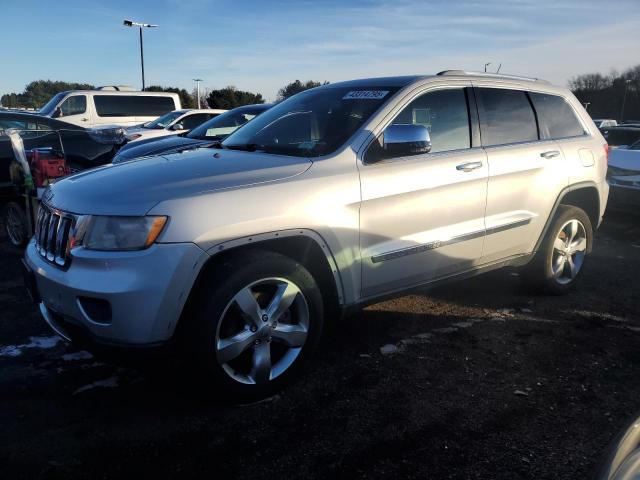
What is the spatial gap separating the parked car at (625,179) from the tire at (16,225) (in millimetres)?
7952

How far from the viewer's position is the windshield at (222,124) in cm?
783

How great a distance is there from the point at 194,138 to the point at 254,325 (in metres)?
5.28

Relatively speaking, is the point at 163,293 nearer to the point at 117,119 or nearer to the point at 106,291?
the point at 106,291

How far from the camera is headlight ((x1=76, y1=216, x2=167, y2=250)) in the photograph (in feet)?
8.22

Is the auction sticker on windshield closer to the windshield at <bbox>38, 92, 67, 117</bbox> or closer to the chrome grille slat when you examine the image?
the chrome grille slat

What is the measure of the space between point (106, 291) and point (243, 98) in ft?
133

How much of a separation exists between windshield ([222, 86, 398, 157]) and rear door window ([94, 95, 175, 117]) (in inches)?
504

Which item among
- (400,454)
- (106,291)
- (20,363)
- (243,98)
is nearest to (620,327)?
(400,454)

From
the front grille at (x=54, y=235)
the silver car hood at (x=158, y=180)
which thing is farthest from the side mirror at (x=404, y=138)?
the front grille at (x=54, y=235)

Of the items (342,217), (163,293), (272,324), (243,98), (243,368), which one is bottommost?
(243,368)

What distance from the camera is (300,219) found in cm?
287

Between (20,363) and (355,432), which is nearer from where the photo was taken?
(355,432)

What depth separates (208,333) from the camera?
2.62m

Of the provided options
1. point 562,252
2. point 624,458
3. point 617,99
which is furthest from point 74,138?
point 617,99
